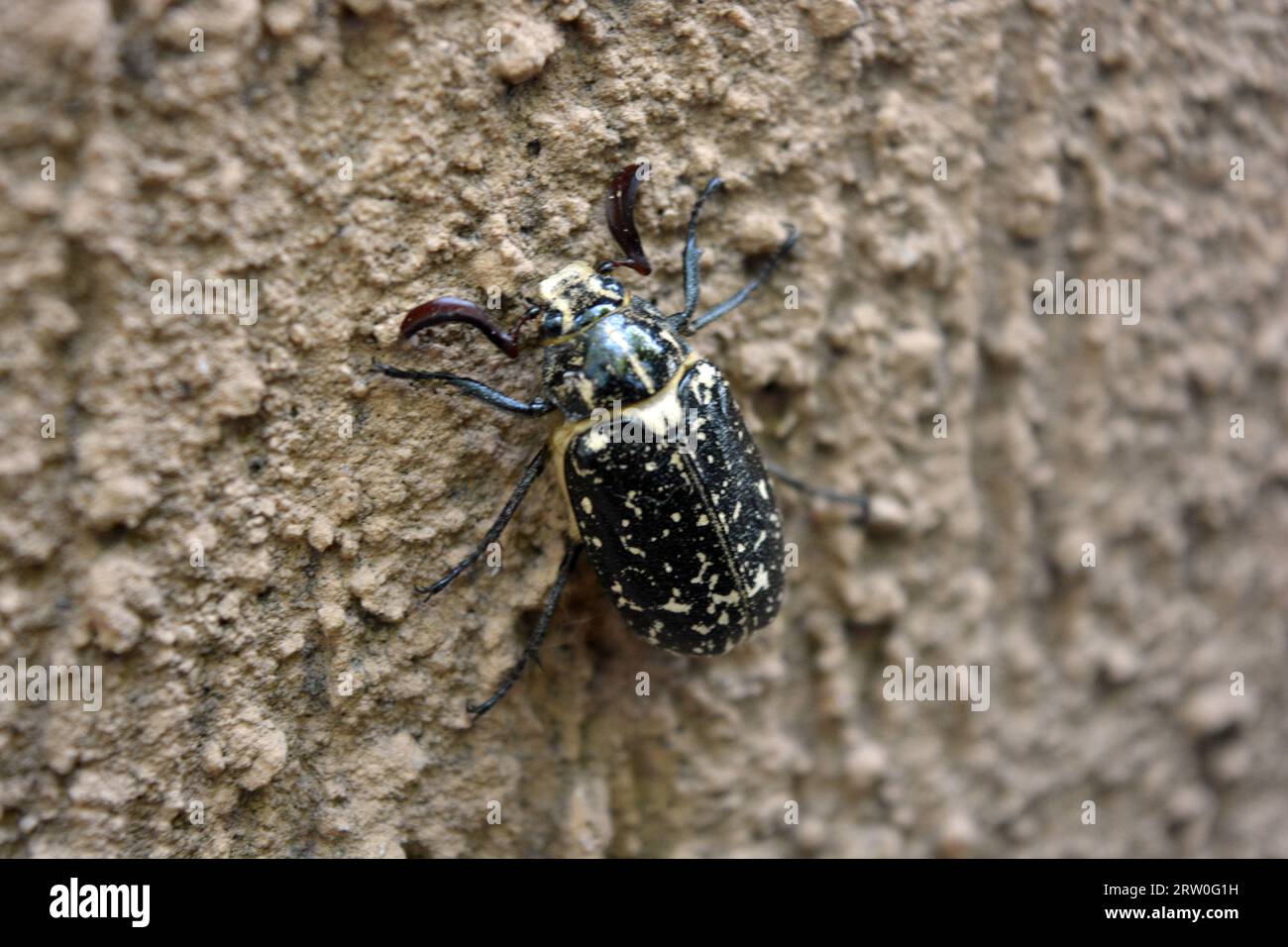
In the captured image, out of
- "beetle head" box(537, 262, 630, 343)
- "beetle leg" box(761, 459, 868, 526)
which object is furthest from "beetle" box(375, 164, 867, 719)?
"beetle leg" box(761, 459, 868, 526)

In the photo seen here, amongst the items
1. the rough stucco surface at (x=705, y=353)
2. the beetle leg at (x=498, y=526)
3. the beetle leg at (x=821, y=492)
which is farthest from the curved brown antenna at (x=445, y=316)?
the beetle leg at (x=821, y=492)

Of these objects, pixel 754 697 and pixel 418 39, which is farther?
pixel 754 697

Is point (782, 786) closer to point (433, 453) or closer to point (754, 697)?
point (754, 697)

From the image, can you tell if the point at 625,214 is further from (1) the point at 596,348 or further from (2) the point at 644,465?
(2) the point at 644,465

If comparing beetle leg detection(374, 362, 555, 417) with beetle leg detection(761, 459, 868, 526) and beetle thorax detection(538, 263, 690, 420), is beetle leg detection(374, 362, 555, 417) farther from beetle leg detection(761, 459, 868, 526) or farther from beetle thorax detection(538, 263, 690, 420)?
beetle leg detection(761, 459, 868, 526)

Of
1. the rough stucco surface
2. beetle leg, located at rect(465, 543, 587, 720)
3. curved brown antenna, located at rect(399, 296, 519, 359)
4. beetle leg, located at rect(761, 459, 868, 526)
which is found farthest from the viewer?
beetle leg, located at rect(761, 459, 868, 526)

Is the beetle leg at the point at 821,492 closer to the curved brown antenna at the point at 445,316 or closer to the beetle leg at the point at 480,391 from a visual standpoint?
the beetle leg at the point at 480,391
